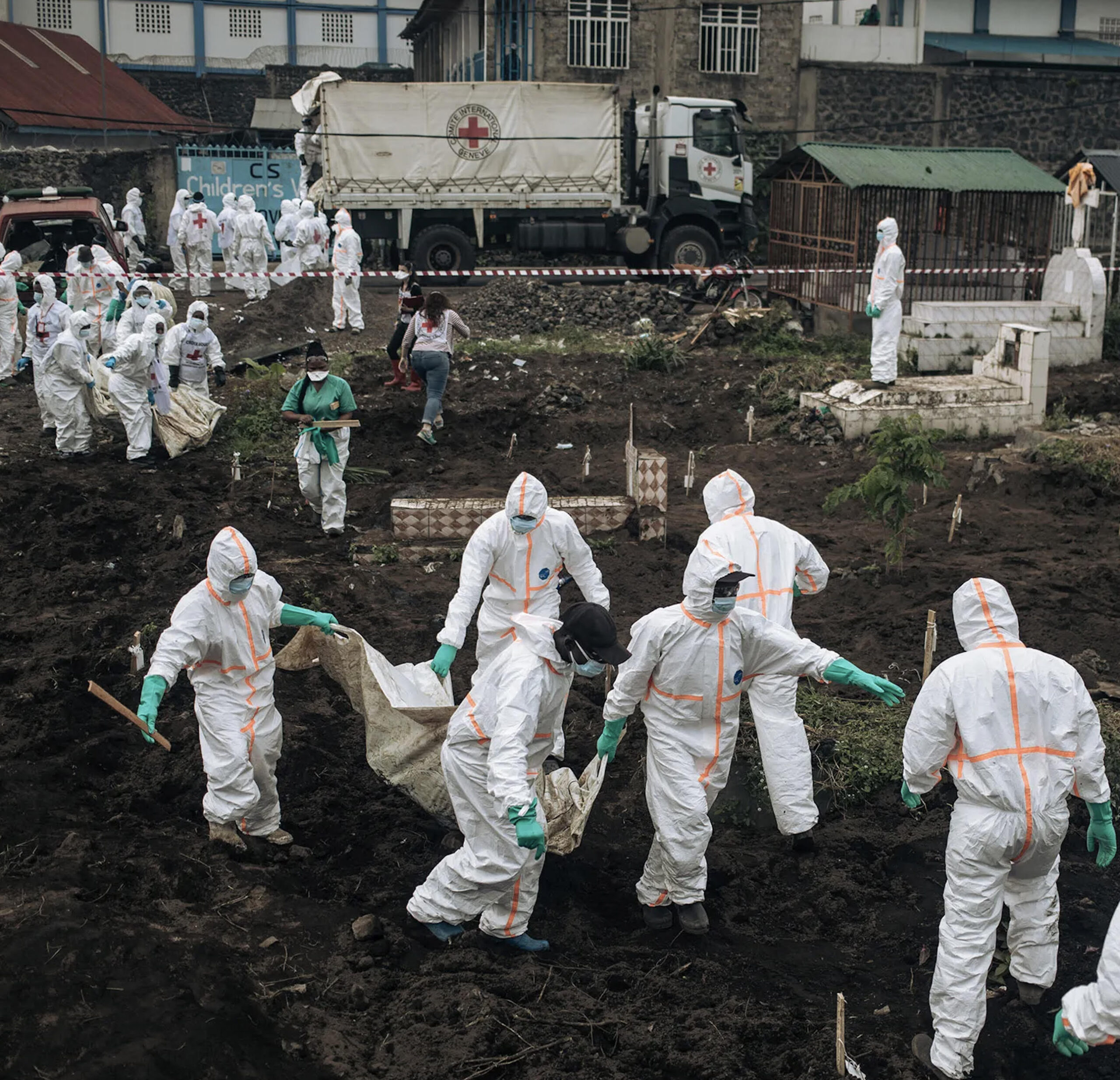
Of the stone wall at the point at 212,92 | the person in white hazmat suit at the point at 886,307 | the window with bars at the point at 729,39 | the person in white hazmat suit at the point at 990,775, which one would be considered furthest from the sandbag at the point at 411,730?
the stone wall at the point at 212,92

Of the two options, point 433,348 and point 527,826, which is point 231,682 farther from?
point 433,348

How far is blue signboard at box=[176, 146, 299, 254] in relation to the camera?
26.4 metres

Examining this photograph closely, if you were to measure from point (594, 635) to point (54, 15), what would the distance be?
39092mm

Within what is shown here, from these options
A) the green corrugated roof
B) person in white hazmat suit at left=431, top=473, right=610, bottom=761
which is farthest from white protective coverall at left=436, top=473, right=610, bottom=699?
the green corrugated roof

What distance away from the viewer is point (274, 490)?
40.2 feet

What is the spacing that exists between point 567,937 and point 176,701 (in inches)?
125

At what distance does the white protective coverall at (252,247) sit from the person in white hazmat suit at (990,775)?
16.8 meters

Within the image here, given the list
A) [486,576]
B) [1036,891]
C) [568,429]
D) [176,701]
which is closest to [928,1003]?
[1036,891]

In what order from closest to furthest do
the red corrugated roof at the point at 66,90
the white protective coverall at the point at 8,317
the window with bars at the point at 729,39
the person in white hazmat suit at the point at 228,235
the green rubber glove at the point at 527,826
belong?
the green rubber glove at the point at 527,826 < the white protective coverall at the point at 8,317 < the person in white hazmat suit at the point at 228,235 < the window with bars at the point at 729,39 < the red corrugated roof at the point at 66,90

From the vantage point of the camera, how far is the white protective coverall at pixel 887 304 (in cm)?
1463

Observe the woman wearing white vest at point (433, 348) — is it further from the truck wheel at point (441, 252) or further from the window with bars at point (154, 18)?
the window with bars at point (154, 18)

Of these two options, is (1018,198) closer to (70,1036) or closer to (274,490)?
(274,490)

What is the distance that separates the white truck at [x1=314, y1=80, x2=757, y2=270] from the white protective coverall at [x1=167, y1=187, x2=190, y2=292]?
2.23 meters

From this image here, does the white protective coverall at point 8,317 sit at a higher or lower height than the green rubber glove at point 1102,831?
higher
